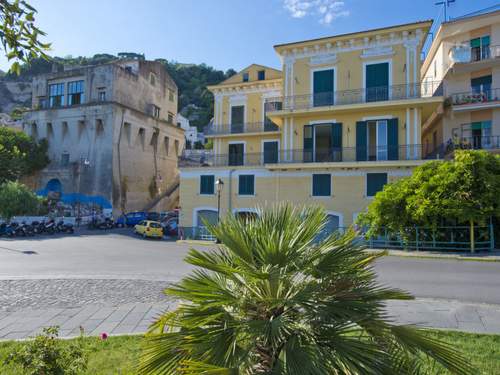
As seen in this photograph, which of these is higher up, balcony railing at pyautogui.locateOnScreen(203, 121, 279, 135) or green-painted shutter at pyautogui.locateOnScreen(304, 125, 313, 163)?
balcony railing at pyautogui.locateOnScreen(203, 121, 279, 135)

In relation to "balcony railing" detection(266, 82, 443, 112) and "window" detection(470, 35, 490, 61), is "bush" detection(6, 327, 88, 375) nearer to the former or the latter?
"balcony railing" detection(266, 82, 443, 112)

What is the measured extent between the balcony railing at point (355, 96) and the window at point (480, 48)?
273 cm

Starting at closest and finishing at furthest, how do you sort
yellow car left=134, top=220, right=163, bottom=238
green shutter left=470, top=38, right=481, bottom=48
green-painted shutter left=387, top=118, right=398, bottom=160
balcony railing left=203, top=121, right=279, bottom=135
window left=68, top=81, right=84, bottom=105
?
green-painted shutter left=387, top=118, right=398, bottom=160 → green shutter left=470, top=38, right=481, bottom=48 → yellow car left=134, top=220, right=163, bottom=238 → balcony railing left=203, top=121, right=279, bottom=135 → window left=68, top=81, right=84, bottom=105

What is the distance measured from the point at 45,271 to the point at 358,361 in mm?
11825

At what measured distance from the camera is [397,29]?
21.6 meters

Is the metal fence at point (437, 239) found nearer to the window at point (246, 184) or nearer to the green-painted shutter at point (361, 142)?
the green-painted shutter at point (361, 142)

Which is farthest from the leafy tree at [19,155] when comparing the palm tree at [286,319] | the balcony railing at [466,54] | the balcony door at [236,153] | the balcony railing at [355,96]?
the palm tree at [286,319]

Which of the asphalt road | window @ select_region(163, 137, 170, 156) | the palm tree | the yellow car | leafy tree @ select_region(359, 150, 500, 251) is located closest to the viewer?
the palm tree

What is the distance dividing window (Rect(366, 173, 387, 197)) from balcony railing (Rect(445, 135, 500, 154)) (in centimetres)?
509

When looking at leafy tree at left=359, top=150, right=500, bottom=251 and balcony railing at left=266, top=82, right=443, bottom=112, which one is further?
balcony railing at left=266, top=82, right=443, bottom=112

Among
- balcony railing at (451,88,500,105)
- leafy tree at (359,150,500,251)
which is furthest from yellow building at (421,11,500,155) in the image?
leafy tree at (359,150,500,251)

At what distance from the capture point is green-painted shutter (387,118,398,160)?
21844 millimetres

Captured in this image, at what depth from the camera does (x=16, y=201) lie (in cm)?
2764

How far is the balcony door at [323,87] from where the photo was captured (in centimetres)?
2369
